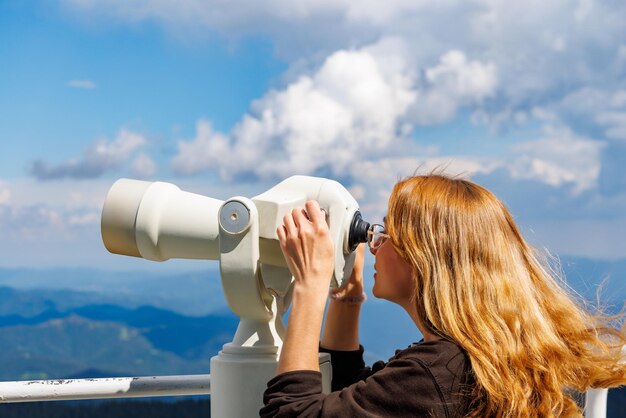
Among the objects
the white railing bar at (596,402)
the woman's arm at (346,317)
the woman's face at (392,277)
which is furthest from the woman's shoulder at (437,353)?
the white railing bar at (596,402)

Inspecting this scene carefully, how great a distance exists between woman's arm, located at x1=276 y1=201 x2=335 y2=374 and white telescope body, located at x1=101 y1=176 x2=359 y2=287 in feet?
0.29

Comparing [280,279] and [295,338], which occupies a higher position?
[280,279]

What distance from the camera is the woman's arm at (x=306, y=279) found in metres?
1.59

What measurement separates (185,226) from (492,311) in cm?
70

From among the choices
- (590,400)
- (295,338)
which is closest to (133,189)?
(295,338)

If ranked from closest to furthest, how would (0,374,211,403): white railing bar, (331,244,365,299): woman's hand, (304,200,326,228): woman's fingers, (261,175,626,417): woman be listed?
1. (261,175,626,417): woman
2. (304,200,326,228): woman's fingers
3. (0,374,211,403): white railing bar
4. (331,244,365,299): woman's hand

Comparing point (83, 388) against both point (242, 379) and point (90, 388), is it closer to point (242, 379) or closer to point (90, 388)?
point (90, 388)

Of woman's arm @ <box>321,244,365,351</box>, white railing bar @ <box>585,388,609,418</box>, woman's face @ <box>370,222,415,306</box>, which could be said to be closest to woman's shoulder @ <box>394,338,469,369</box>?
woman's face @ <box>370,222,415,306</box>

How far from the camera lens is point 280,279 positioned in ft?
5.88

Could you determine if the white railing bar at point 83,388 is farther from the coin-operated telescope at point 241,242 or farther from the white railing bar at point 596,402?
the white railing bar at point 596,402

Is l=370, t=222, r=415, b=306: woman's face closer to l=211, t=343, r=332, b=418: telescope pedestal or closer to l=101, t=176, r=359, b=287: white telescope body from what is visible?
l=101, t=176, r=359, b=287: white telescope body

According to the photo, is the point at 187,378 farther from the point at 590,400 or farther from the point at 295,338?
the point at 590,400

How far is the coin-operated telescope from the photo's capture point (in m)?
1.72

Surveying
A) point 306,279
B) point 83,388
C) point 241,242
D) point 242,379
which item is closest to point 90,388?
point 83,388
